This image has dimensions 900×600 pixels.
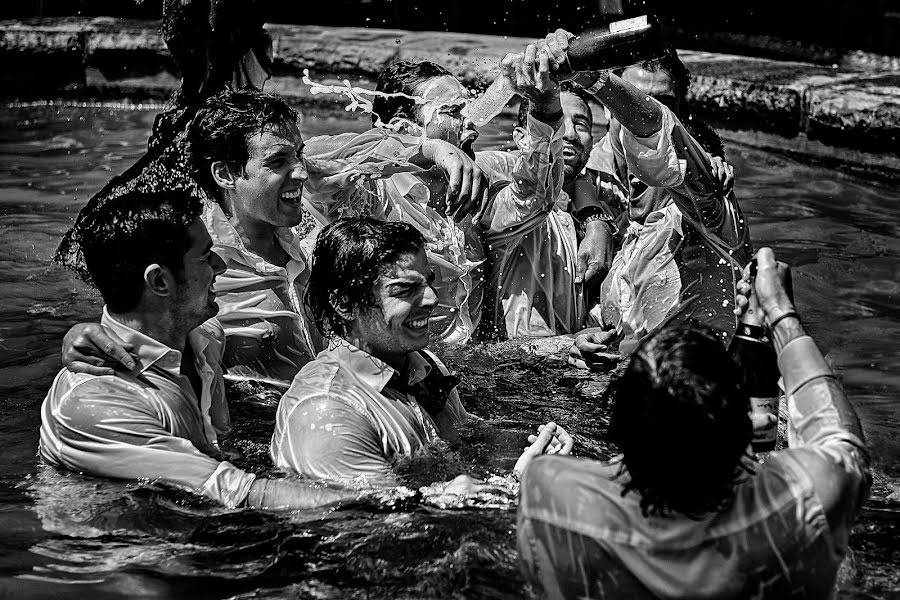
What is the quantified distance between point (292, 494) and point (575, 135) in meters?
2.95

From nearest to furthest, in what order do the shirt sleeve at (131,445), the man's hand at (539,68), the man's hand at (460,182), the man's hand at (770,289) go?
the man's hand at (770,289) → the shirt sleeve at (131,445) → the man's hand at (539,68) → the man's hand at (460,182)

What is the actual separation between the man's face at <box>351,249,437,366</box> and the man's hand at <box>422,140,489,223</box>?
4.07ft

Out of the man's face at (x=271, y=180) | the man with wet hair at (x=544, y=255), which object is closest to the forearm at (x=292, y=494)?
the man's face at (x=271, y=180)

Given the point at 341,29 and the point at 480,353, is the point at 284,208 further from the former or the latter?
the point at 341,29

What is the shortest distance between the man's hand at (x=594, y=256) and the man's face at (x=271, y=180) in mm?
1689

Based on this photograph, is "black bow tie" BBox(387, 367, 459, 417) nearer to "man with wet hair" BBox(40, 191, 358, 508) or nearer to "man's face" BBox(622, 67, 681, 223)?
"man with wet hair" BBox(40, 191, 358, 508)

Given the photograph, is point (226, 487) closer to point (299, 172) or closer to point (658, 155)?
point (299, 172)

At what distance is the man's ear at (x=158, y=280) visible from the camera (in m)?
3.86

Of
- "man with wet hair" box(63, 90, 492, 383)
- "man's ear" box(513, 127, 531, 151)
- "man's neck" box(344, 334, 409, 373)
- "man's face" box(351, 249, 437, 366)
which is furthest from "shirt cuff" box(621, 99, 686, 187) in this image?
"man's neck" box(344, 334, 409, 373)

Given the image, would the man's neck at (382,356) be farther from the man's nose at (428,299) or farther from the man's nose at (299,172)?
the man's nose at (299,172)

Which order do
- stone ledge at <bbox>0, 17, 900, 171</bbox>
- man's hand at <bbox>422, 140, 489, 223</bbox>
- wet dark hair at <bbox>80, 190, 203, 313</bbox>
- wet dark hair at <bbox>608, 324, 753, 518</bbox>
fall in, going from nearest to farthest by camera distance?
wet dark hair at <bbox>608, 324, 753, 518</bbox>
wet dark hair at <bbox>80, 190, 203, 313</bbox>
man's hand at <bbox>422, 140, 489, 223</bbox>
stone ledge at <bbox>0, 17, 900, 171</bbox>

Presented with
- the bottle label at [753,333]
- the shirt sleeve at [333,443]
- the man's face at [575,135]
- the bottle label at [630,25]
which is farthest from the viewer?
the man's face at [575,135]

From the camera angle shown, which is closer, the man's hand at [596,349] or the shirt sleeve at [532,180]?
the man's hand at [596,349]

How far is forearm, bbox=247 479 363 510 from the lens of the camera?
3615mm
